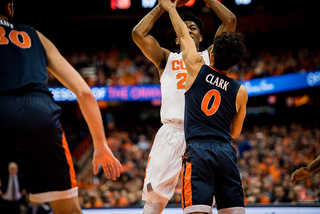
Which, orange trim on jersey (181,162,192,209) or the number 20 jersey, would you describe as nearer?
orange trim on jersey (181,162,192,209)

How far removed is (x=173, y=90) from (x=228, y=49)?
91 centimetres

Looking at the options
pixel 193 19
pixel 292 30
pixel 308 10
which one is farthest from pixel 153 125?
pixel 193 19

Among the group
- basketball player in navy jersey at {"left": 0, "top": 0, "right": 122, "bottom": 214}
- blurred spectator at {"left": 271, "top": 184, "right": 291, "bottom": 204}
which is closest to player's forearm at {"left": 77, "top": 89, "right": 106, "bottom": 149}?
basketball player in navy jersey at {"left": 0, "top": 0, "right": 122, "bottom": 214}

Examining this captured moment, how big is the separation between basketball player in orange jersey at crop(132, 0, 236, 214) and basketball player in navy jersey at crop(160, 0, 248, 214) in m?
0.58

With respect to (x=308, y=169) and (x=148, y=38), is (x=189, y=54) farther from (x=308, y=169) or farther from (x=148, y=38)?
(x=308, y=169)

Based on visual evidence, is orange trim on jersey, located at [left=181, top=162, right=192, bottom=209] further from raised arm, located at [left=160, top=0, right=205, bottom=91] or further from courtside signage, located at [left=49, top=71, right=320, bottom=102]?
courtside signage, located at [left=49, top=71, right=320, bottom=102]

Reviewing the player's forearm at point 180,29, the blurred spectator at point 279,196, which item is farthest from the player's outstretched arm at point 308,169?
the blurred spectator at point 279,196

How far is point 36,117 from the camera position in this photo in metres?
2.08

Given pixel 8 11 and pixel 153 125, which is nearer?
pixel 8 11

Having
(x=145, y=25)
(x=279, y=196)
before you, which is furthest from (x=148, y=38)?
(x=279, y=196)

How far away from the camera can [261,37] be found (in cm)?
1916

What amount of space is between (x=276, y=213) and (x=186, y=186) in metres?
3.36

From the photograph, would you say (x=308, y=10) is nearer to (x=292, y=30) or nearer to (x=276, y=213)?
(x=292, y=30)

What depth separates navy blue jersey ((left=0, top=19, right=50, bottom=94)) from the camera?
208 cm
